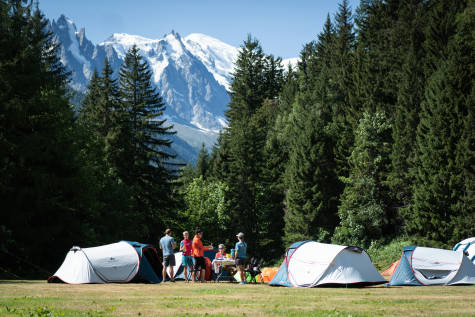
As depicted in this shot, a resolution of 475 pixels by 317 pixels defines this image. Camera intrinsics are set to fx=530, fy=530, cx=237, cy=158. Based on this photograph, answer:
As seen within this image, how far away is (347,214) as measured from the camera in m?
43.2

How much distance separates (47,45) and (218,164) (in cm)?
2640

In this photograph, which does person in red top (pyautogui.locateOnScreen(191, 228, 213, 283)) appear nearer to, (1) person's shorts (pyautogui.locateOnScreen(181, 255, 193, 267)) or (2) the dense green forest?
(1) person's shorts (pyautogui.locateOnScreen(181, 255, 193, 267))

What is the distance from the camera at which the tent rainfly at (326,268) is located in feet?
58.3

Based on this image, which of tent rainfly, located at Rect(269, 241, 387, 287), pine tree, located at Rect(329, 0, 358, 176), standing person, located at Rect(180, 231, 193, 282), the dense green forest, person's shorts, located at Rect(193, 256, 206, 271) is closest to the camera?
tent rainfly, located at Rect(269, 241, 387, 287)

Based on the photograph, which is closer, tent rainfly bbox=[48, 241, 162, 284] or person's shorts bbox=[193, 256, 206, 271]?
tent rainfly bbox=[48, 241, 162, 284]

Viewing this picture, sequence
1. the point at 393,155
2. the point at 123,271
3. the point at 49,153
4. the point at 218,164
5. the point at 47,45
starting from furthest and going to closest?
1. the point at 218,164
2. the point at 47,45
3. the point at 393,155
4. the point at 49,153
5. the point at 123,271

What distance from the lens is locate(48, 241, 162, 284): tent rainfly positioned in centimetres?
1897

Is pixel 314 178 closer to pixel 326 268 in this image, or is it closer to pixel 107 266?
pixel 326 268

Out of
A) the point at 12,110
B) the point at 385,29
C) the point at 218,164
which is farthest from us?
the point at 218,164

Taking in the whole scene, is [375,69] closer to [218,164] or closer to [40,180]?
[218,164]


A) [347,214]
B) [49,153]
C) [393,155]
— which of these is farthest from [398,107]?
[49,153]

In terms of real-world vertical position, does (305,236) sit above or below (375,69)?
below

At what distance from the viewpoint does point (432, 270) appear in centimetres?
1973

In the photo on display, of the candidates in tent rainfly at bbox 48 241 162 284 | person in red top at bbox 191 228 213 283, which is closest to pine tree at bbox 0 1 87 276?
tent rainfly at bbox 48 241 162 284
